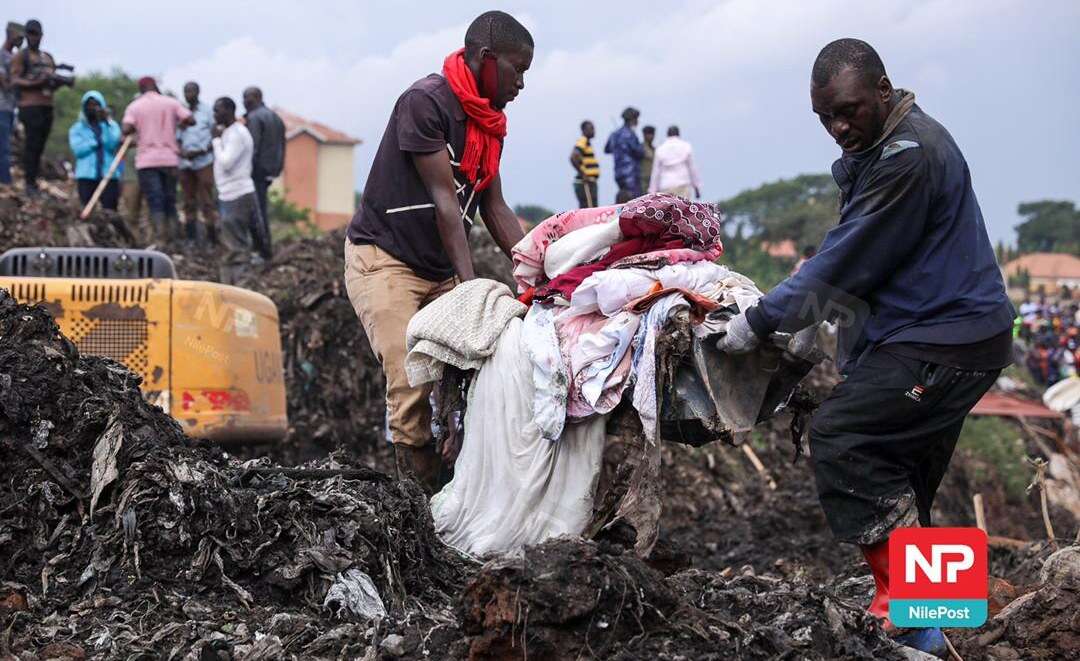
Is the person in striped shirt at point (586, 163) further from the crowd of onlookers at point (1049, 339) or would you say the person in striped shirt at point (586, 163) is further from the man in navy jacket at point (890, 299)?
the man in navy jacket at point (890, 299)

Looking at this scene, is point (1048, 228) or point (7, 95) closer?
point (7, 95)

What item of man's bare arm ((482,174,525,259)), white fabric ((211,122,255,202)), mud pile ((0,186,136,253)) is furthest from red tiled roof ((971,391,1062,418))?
man's bare arm ((482,174,525,259))

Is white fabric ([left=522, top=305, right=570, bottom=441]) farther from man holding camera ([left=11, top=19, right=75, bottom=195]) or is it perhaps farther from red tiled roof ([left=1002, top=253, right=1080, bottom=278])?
red tiled roof ([left=1002, top=253, right=1080, bottom=278])

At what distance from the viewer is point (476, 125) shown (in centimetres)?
564

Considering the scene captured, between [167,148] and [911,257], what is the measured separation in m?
11.0

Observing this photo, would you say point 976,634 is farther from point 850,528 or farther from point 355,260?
point 355,260

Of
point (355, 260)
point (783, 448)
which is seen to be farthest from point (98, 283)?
point (783, 448)

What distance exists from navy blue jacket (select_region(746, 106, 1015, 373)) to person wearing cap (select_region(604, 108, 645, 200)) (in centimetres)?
1230

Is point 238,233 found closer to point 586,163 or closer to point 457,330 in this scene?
point 586,163

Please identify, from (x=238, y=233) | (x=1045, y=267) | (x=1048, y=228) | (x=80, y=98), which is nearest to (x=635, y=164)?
(x=238, y=233)

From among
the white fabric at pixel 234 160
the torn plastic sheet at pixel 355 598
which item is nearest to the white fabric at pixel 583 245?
the torn plastic sheet at pixel 355 598

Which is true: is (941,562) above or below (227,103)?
below

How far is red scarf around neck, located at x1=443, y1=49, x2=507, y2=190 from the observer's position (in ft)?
18.2

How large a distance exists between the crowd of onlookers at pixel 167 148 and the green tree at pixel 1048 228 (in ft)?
189
